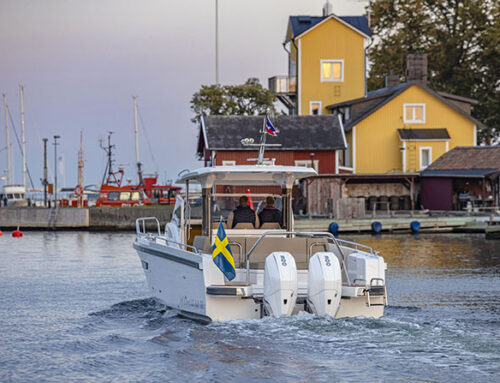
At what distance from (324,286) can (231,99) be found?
5303cm

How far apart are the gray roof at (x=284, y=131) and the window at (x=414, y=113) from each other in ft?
17.0

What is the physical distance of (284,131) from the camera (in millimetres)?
56625

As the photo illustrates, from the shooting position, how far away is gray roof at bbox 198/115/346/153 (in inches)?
2189

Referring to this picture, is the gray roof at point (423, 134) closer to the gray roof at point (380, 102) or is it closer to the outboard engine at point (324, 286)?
the gray roof at point (380, 102)

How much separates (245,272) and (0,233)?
3826 centimetres

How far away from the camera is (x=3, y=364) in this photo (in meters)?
13.1

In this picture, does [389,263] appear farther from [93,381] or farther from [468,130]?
[468,130]

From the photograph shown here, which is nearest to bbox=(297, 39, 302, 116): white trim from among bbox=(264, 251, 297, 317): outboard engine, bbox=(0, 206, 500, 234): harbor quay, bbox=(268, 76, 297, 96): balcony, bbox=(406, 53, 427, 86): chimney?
bbox=(268, 76, 297, 96): balcony

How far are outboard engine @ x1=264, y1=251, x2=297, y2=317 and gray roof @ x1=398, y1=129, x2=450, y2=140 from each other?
1840 inches

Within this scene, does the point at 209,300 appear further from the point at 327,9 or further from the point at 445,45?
the point at 445,45

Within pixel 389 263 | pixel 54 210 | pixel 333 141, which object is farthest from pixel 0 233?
pixel 389 263

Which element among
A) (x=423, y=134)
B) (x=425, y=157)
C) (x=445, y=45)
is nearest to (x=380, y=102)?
(x=423, y=134)

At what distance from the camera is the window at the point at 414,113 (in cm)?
5953

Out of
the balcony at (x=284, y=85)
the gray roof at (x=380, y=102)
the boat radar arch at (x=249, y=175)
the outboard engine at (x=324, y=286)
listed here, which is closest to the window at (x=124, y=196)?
the balcony at (x=284, y=85)
